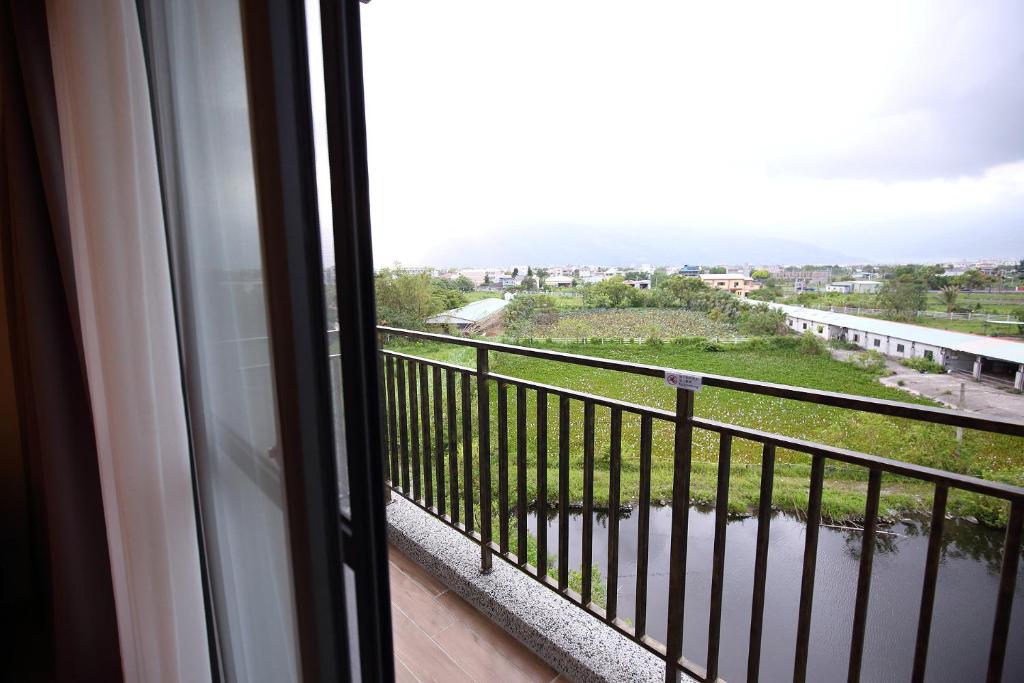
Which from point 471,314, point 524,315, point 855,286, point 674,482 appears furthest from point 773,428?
point 674,482

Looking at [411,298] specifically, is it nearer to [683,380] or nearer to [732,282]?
[732,282]

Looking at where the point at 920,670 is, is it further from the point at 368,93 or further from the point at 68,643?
the point at 68,643

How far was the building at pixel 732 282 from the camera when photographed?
221 inches

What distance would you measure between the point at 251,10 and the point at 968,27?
20.5 ft

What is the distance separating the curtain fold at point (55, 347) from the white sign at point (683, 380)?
1506mm

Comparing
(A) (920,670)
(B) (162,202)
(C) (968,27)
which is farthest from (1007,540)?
(C) (968,27)

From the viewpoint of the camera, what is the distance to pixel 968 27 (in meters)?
4.09

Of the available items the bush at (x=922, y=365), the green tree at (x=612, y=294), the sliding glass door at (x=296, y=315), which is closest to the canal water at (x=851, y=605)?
the sliding glass door at (x=296, y=315)

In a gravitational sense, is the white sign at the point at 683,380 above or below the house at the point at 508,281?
below

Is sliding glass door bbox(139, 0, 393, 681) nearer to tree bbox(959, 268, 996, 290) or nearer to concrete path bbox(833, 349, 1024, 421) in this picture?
concrete path bbox(833, 349, 1024, 421)

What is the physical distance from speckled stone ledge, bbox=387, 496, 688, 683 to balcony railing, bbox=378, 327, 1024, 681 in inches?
2.7

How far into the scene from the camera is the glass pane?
639 mm

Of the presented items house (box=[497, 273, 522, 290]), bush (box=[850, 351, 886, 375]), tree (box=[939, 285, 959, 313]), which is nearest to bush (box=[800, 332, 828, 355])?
bush (box=[850, 351, 886, 375])

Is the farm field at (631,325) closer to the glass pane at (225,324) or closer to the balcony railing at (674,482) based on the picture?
the balcony railing at (674,482)
